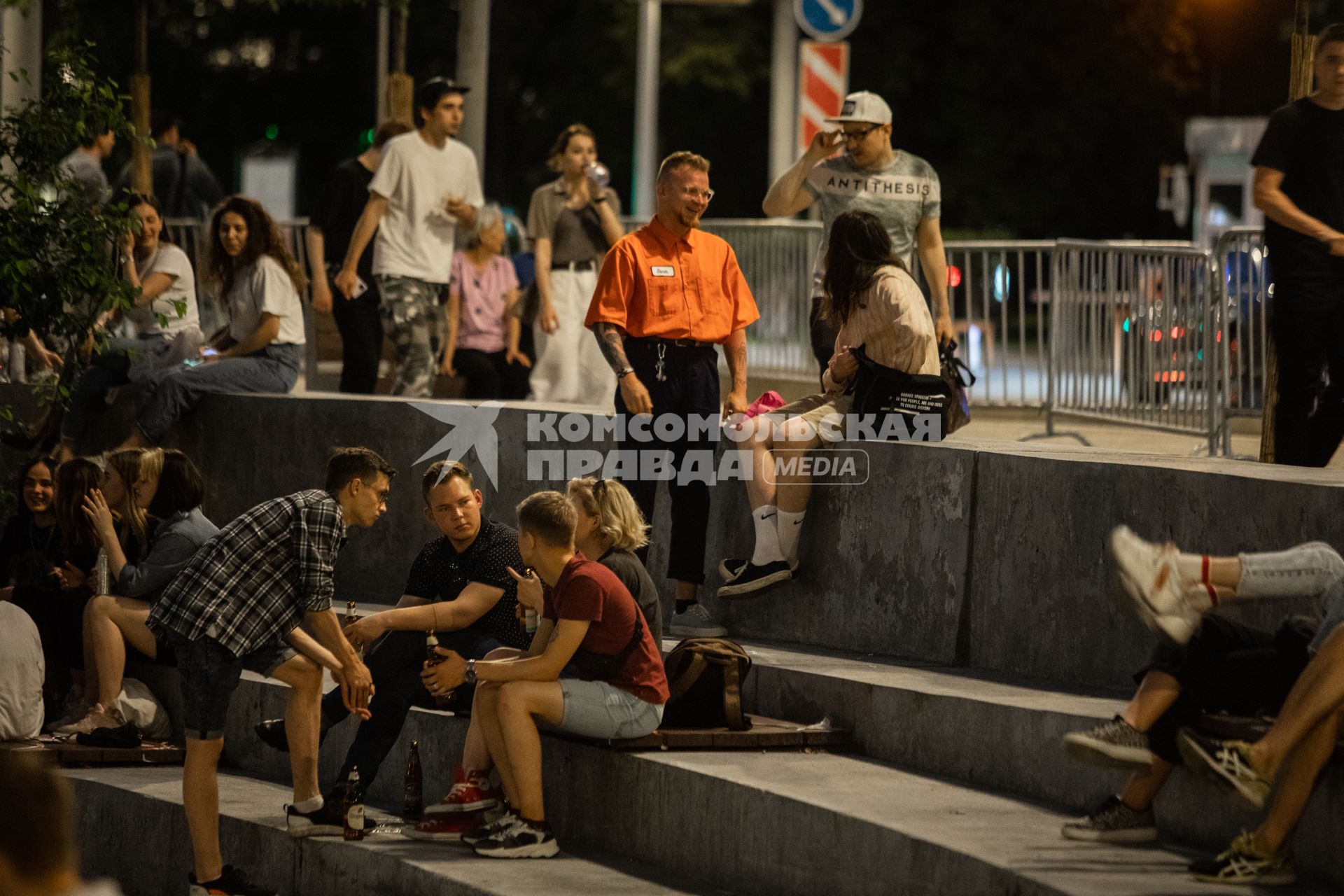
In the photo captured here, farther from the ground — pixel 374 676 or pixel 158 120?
pixel 158 120

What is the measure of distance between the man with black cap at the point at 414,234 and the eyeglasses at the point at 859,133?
263cm

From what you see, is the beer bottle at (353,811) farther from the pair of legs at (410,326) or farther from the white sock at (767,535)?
the pair of legs at (410,326)

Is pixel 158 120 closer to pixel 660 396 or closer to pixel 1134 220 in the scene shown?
pixel 660 396

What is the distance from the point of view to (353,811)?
740 centimetres

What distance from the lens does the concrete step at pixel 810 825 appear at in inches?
232

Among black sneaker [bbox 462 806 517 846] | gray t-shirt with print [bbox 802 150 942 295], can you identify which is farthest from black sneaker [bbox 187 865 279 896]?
gray t-shirt with print [bbox 802 150 942 295]

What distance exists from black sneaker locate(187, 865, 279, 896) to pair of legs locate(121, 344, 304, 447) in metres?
3.73

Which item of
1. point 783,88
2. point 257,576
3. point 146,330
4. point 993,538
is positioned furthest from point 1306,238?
point 783,88

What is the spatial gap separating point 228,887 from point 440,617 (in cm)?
125

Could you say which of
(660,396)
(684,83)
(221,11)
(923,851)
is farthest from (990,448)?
(221,11)

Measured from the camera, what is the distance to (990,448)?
319 inches

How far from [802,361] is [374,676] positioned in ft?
20.5

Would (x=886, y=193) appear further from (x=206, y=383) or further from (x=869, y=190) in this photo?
(x=206, y=383)

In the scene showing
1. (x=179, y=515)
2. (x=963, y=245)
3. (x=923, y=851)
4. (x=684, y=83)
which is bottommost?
(x=923, y=851)
